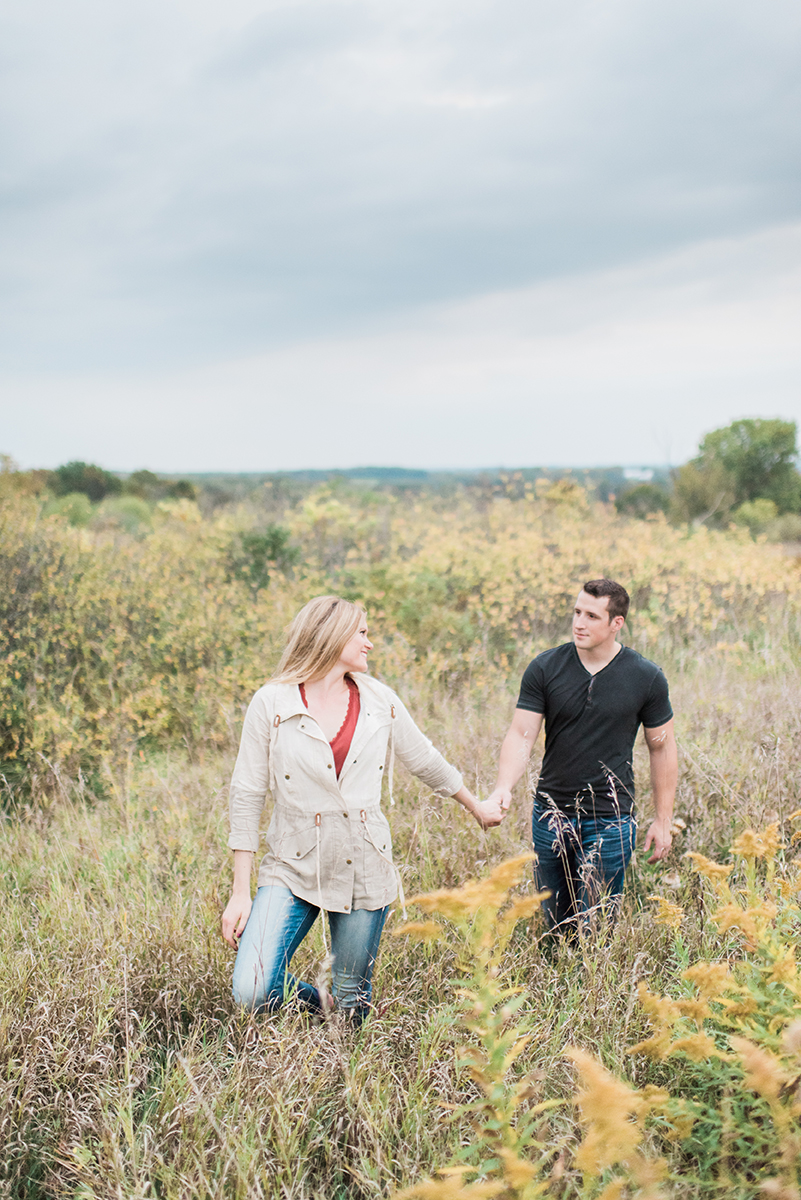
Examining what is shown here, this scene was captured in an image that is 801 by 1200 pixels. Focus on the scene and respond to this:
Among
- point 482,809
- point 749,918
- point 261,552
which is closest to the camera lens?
point 749,918

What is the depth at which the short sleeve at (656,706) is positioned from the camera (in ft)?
10.1

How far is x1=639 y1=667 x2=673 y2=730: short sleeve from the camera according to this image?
3.08 meters

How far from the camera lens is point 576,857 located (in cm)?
312

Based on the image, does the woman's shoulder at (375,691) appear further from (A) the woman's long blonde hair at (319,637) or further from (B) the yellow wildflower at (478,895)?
(B) the yellow wildflower at (478,895)

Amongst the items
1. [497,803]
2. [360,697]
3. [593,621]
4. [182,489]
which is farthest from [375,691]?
[182,489]

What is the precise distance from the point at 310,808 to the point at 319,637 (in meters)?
0.56

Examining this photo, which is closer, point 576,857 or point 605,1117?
point 605,1117

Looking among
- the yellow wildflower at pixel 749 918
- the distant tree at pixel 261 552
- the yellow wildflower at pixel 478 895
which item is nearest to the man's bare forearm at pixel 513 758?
the yellow wildflower at pixel 749 918

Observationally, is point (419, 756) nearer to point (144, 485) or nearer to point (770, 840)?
point (770, 840)

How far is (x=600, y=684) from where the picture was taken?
3.08 metres

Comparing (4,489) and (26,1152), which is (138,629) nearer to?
(4,489)

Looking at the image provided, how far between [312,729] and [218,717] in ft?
11.7

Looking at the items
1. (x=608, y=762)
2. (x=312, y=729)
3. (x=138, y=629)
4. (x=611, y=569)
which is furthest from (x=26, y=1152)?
(x=611, y=569)

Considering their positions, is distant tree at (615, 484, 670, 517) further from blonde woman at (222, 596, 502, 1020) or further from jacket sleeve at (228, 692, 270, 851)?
jacket sleeve at (228, 692, 270, 851)
